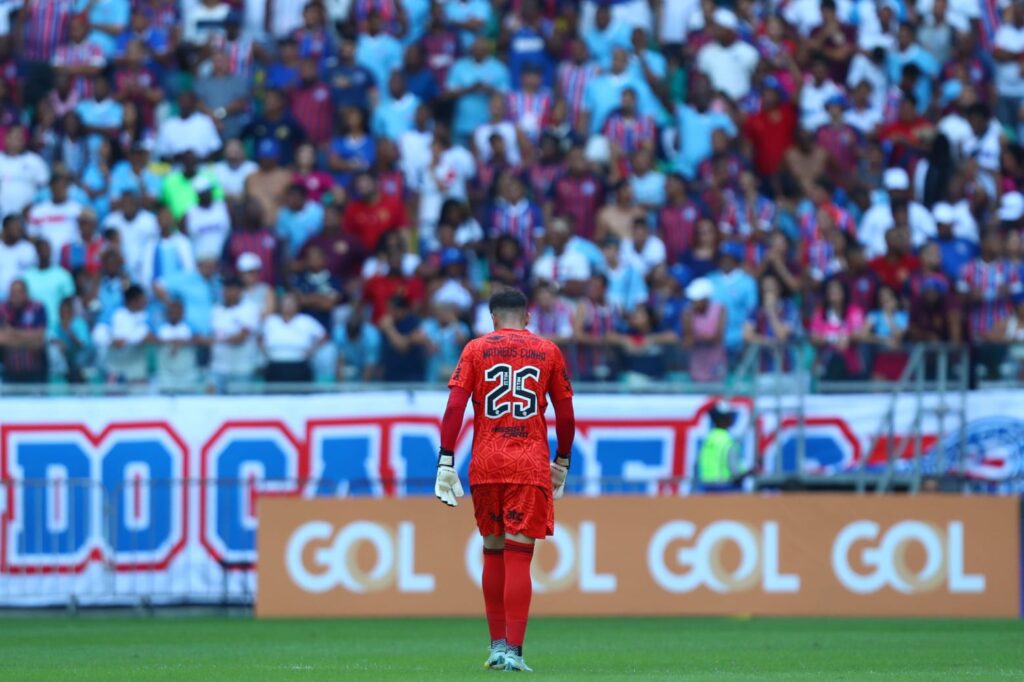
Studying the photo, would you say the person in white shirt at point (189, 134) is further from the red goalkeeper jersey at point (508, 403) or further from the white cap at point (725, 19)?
the red goalkeeper jersey at point (508, 403)

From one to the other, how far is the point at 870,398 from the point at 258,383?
597 centimetres

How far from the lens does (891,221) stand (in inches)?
888

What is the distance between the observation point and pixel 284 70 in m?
23.9

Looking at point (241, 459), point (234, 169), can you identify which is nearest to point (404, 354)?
point (241, 459)

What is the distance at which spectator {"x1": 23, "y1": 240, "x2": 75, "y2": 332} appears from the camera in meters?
20.5

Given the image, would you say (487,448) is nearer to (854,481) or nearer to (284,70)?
(854,481)

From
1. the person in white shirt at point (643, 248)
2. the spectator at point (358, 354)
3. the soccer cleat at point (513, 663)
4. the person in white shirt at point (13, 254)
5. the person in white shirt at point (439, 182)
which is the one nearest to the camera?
the soccer cleat at point (513, 663)

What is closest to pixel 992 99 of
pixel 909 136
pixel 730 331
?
pixel 909 136

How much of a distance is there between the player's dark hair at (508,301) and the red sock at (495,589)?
1334 millimetres

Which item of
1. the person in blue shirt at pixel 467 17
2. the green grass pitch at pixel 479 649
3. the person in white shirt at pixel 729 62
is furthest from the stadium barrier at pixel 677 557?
the person in blue shirt at pixel 467 17

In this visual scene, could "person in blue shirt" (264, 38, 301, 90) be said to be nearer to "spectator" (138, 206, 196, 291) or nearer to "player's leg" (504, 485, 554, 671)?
"spectator" (138, 206, 196, 291)

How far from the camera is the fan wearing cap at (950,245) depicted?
22.0 meters

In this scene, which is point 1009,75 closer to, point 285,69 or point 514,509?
point 285,69

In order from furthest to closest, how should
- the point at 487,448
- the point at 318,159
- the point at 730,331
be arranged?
the point at 318,159
the point at 730,331
the point at 487,448
